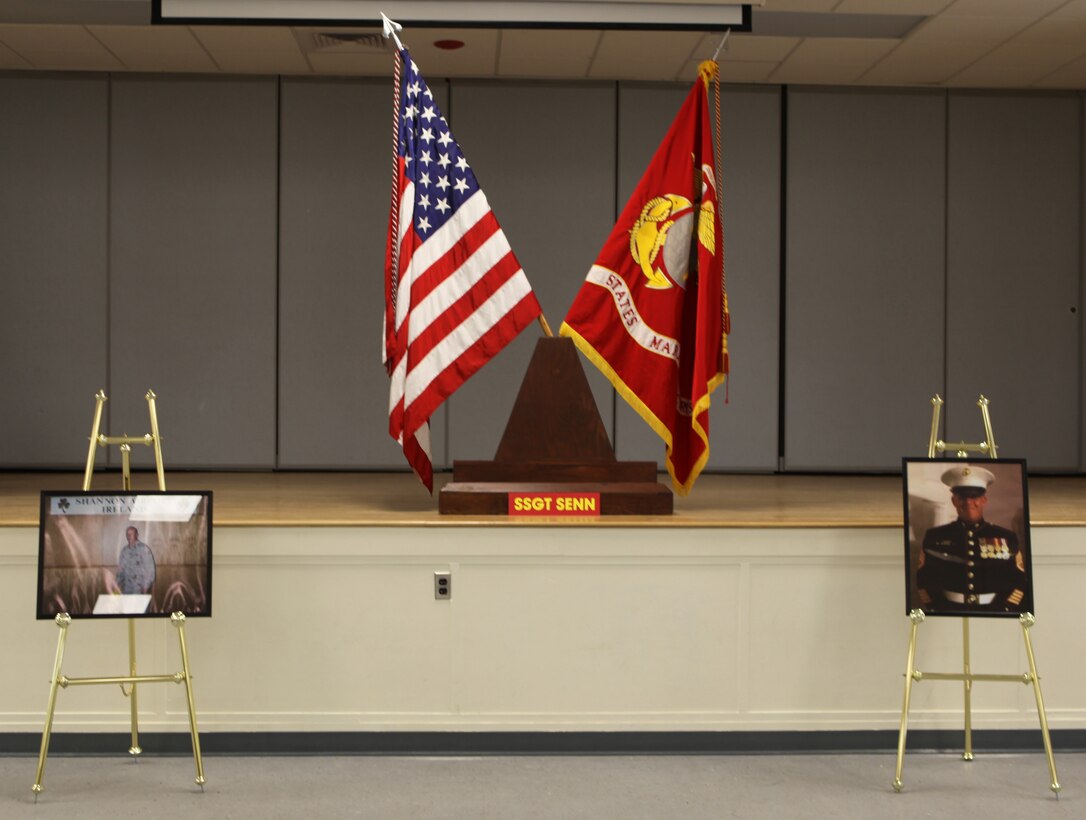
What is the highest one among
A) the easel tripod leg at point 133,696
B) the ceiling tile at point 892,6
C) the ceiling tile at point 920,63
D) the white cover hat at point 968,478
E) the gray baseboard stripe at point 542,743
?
the ceiling tile at point 920,63

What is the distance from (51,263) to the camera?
741 centimetres

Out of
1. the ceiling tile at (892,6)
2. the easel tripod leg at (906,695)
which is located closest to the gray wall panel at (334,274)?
the ceiling tile at (892,6)

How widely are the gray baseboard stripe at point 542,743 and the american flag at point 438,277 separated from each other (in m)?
1.08

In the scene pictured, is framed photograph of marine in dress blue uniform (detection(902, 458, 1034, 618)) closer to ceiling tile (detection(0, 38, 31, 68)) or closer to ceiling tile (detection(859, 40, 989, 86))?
ceiling tile (detection(859, 40, 989, 86))

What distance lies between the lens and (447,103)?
7.45 m

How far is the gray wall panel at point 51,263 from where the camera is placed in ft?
24.1

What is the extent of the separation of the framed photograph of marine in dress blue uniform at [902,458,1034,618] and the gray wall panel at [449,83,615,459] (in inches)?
156

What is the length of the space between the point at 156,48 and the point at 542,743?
4.72m

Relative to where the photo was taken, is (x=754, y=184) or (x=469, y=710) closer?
(x=469, y=710)

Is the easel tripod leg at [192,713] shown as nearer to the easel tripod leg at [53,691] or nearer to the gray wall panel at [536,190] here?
the easel tripod leg at [53,691]

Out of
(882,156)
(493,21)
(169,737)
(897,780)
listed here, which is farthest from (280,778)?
(882,156)

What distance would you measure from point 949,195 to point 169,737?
585 centimetres

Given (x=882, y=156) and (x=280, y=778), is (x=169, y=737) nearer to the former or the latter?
(x=280, y=778)

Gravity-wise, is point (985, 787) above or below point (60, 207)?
below
